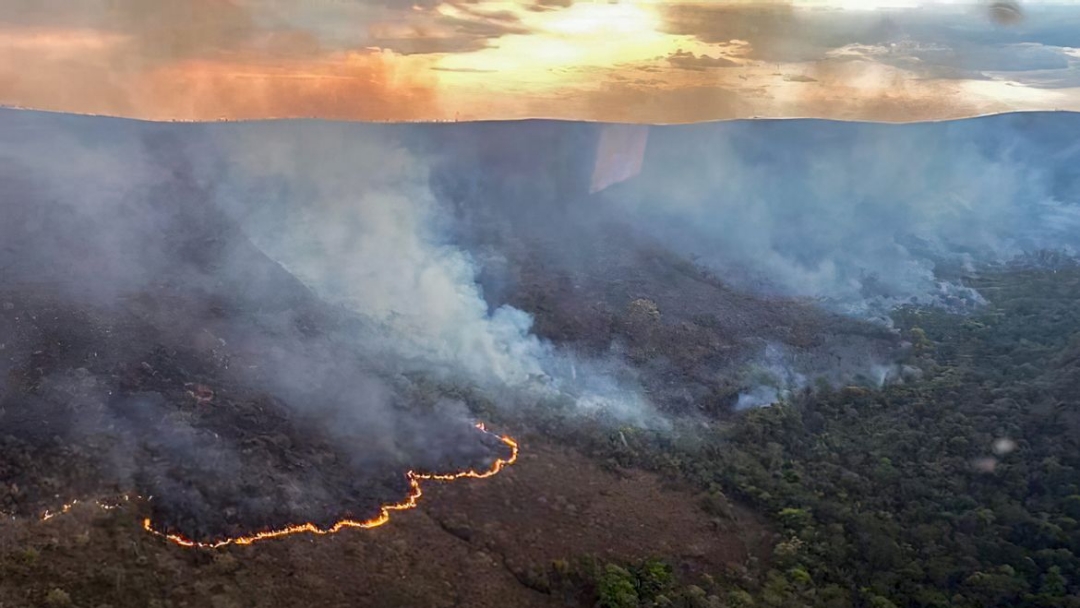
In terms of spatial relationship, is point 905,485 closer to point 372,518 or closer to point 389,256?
point 372,518

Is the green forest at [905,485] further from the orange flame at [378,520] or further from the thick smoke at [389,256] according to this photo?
the thick smoke at [389,256]

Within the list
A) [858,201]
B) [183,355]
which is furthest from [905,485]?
[858,201]

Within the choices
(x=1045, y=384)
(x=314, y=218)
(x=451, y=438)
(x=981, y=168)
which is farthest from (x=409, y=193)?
(x=981, y=168)

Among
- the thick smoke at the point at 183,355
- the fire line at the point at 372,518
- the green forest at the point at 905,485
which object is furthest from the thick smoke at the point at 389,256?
the green forest at the point at 905,485

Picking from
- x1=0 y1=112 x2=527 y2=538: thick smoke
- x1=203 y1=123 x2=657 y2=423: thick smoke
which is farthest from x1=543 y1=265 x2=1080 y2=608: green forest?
x1=0 y1=112 x2=527 y2=538: thick smoke

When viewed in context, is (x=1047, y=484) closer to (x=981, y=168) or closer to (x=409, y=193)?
(x=409, y=193)

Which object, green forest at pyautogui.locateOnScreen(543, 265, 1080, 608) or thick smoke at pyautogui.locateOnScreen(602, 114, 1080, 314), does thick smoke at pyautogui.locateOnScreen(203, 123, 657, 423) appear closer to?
green forest at pyautogui.locateOnScreen(543, 265, 1080, 608)
